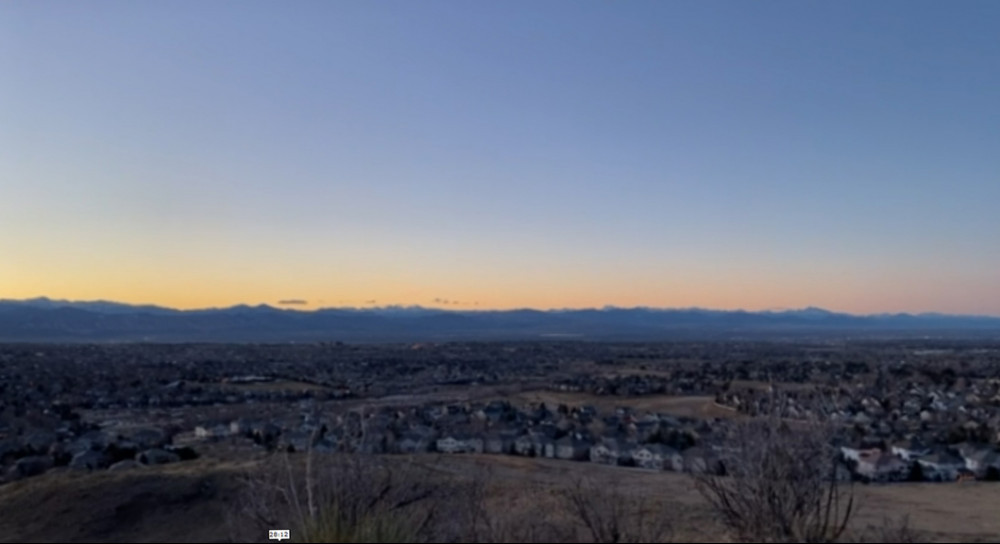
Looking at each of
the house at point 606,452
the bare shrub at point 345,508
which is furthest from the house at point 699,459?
the bare shrub at point 345,508

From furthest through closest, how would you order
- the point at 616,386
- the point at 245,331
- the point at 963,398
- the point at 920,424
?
the point at 245,331 → the point at 616,386 → the point at 963,398 → the point at 920,424

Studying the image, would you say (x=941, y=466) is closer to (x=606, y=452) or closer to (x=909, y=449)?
(x=909, y=449)

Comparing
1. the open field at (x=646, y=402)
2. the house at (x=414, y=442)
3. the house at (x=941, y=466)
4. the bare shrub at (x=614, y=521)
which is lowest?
the house at (x=941, y=466)

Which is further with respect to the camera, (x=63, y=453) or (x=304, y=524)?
(x=63, y=453)

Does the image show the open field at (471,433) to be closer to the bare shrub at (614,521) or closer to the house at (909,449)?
the house at (909,449)

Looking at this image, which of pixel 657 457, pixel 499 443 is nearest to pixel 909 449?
pixel 657 457

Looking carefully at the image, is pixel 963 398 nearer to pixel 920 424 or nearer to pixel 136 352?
pixel 920 424

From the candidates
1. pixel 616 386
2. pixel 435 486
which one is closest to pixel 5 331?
pixel 616 386
